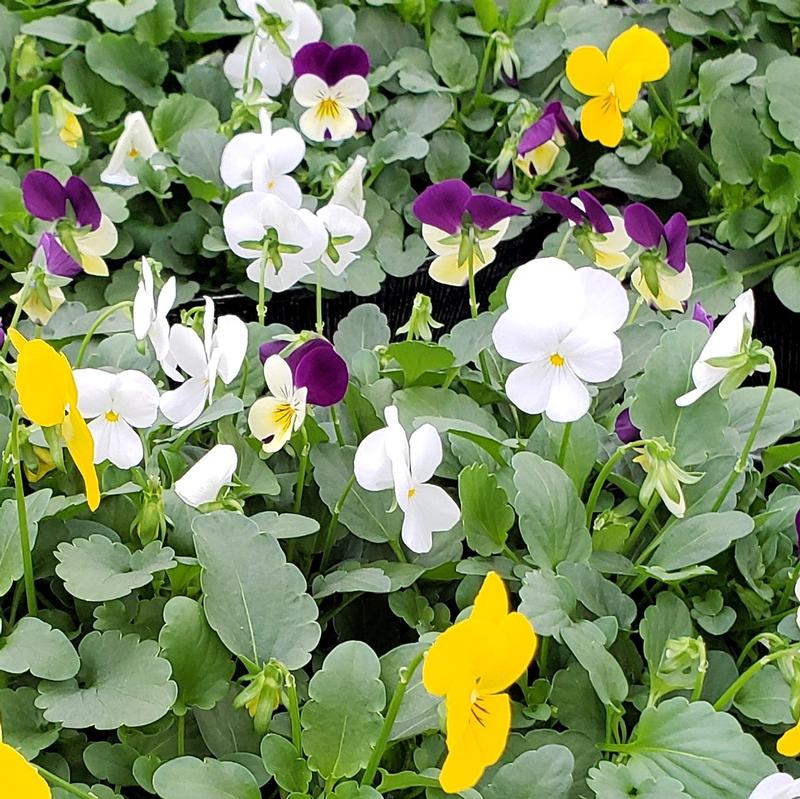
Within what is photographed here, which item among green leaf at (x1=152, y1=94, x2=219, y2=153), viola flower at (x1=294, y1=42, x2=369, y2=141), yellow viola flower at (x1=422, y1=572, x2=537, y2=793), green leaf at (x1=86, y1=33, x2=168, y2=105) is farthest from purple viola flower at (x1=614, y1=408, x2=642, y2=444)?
green leaf at (x1=86, y1=33, x2=168, y2=105)

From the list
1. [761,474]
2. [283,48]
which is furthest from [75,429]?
[283,48]

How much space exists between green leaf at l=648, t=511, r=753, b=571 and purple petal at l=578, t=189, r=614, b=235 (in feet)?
1.06

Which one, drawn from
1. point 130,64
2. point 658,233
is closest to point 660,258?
point 658,233

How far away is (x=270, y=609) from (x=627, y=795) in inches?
10.1

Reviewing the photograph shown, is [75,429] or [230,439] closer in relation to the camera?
[75,429]

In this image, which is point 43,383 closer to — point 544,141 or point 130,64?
point 544,141

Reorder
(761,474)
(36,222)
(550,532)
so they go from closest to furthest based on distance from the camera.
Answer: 1. (550,532)
2. (761,474)
3. (36,222)

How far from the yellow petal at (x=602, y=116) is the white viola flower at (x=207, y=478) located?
0.67m

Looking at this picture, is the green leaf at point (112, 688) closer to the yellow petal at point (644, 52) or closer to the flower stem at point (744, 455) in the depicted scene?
the flower stem at point (744, 455)

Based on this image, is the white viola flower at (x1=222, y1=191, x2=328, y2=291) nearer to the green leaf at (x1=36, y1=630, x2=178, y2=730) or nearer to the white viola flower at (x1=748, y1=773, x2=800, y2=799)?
the green leaf at (x1=36, y1=630, x2=178, y2=730)

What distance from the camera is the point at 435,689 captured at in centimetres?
56

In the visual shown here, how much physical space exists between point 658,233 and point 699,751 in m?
0.49

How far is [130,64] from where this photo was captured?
1676mm

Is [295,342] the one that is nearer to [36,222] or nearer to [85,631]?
[85,631]
